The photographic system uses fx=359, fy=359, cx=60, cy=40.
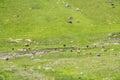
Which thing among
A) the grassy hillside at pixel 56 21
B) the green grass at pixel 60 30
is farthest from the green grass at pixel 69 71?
the grassy hillside at pixel 56 21

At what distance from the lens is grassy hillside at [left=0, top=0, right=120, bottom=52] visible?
81.0 metres

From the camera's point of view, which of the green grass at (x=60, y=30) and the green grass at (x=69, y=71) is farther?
the green grass at (x=60, y=30)

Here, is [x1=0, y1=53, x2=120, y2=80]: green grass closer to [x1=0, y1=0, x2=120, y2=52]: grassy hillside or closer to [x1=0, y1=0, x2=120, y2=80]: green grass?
[x1=0, y1=0, x2=120, y2=80]: green grass

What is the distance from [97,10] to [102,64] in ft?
190

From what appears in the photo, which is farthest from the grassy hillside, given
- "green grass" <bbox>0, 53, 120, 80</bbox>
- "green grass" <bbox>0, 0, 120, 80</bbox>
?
"green grass" <bbox>0, 53, 120, 80</bbox>

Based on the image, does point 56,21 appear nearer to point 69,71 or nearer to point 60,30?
point 60,30

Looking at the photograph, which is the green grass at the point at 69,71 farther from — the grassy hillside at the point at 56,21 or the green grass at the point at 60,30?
the grassy hillside at the point at 56,21

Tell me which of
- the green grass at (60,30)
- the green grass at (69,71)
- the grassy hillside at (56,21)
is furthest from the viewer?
the grassy hillside at (56,21)

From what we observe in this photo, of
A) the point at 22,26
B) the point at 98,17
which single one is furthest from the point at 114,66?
the point at 98,17

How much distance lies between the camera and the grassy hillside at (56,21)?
81000mm

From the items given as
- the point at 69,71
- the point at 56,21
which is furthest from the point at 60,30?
the point at 69,71

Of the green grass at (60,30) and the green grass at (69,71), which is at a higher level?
the green grass at (69,71)

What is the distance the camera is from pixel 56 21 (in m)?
91.9

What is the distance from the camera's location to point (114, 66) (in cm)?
4272
